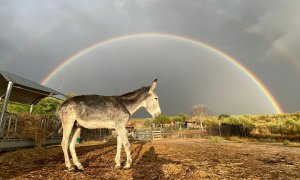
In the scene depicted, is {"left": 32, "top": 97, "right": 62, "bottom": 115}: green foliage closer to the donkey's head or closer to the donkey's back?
the donkey's head

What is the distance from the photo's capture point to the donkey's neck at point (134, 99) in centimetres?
1015

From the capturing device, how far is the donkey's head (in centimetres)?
1065

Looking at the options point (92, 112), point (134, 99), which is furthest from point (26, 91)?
point (134, 99)

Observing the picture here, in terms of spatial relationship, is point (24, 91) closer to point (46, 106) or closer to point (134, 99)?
point (134, 99)

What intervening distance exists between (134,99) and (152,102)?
88 cm

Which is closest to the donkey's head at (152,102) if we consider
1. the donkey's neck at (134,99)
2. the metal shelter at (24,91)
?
the donkey's neck at (134,99)

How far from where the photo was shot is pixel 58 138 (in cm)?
1950

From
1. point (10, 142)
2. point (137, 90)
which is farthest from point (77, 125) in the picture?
point (10, 142)

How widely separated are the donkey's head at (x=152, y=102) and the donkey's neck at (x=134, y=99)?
7.9 inches

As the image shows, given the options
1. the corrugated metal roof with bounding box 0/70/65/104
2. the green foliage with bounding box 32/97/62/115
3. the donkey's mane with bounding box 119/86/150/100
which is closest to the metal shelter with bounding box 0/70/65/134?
the corrugated metal roof with bounding box 0/70/65/104

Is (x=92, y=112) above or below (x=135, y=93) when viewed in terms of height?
below

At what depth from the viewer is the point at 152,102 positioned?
35.1 ft

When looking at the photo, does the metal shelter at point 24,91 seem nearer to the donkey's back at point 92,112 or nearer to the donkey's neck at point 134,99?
the donkey's back at point 92,112

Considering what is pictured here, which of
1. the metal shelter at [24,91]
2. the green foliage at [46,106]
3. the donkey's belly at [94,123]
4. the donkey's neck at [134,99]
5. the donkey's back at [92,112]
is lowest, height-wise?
the donkey's belly at [94,123]
